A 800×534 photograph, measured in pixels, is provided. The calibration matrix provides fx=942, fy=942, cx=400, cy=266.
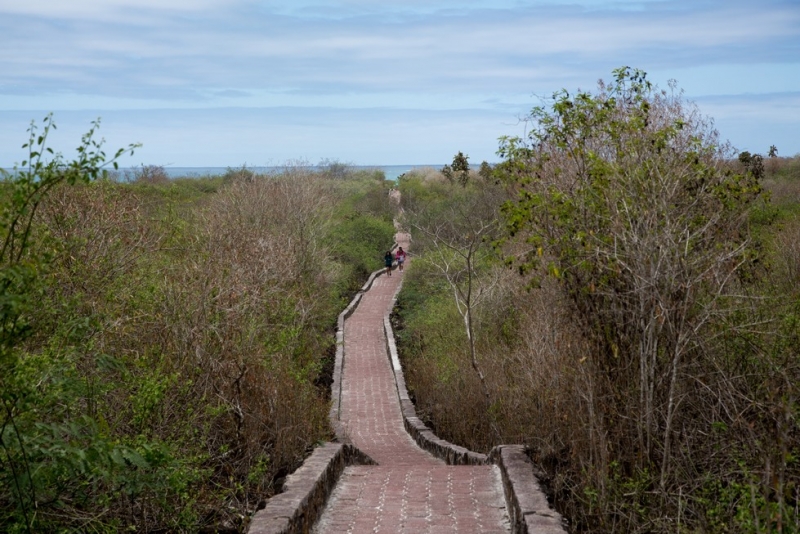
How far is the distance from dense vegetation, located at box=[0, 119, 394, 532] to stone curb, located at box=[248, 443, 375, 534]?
1.22 ft

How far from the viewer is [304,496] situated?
315 inches

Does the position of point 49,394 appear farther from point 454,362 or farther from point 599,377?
point 454,362

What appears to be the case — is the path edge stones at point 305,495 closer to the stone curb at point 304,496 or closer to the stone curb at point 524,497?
the stone curb at point 304,496

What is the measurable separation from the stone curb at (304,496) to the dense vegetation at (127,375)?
370 mm

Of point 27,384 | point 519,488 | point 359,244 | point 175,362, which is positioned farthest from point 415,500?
point 359,244

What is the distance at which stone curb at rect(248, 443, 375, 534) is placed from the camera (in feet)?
23.7

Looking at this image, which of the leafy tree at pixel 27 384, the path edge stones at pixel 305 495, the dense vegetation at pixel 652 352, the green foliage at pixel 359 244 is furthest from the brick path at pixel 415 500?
the green foliage at pixel 359 244

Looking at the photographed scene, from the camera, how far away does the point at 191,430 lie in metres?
8.41

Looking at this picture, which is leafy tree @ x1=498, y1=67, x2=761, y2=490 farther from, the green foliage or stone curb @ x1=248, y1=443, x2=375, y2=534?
the green foliage

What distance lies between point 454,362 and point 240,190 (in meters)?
14.0

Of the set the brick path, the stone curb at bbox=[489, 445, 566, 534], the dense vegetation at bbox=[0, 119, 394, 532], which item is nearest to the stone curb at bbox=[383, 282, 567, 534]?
the stone curb at bbox=[489, 445, 566, 534]

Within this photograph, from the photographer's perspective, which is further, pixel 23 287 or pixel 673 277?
pixel 673 277

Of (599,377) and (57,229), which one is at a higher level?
(57,229)

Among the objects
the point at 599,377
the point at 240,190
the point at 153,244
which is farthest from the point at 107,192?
the point at 240,190
